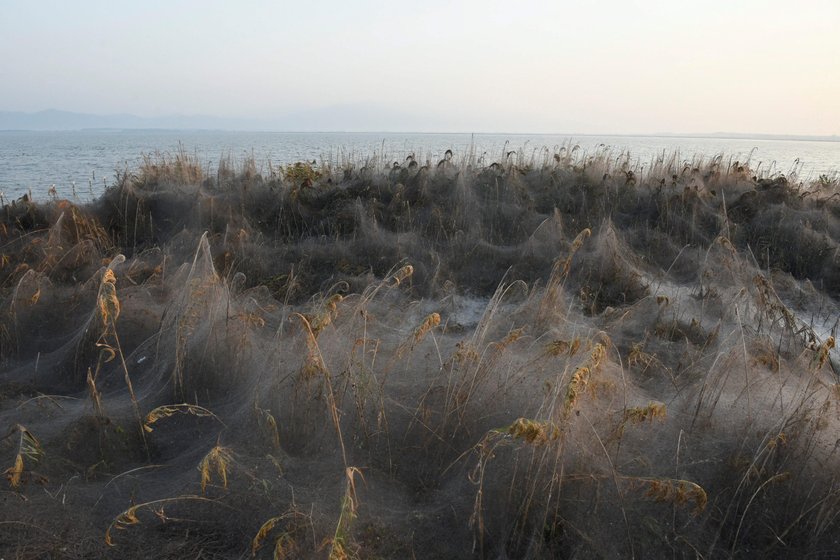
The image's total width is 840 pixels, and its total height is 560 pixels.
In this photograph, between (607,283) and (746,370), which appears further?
(607,283)

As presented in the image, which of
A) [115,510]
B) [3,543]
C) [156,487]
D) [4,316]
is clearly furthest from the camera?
[4,316]

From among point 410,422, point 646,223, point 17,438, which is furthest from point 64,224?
point 646,223

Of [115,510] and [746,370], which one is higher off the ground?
[746,370]

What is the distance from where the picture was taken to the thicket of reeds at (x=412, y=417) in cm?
232

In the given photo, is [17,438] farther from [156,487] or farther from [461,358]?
[461,358]

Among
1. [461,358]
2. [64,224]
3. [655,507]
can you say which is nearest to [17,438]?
[461,358]

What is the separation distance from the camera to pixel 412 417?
3.05m

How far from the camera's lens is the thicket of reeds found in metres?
2.32

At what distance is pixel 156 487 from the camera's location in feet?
8.52

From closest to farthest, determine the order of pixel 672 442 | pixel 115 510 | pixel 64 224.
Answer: pixel 115 510 < pixel 672 442 < pixel 64 224

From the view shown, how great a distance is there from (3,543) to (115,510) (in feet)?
1.32

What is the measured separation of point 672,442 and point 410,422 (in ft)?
4.61

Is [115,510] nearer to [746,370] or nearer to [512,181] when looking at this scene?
[746,370]

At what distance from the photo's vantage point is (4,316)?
4215 millimetres
